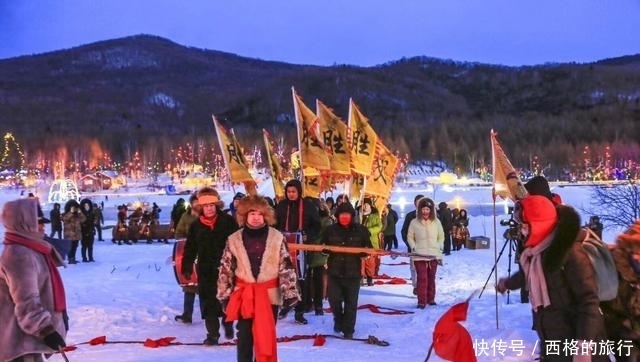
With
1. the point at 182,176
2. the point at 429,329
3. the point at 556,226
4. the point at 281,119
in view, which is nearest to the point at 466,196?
the point at 429,329

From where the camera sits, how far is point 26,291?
4535mm

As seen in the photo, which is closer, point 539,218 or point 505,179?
point 539,218

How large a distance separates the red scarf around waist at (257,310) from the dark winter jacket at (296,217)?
10.5 ft

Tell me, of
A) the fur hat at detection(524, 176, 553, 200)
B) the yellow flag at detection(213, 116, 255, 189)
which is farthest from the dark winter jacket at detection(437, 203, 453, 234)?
the fur hat at detection(524, 176, 553, 200)

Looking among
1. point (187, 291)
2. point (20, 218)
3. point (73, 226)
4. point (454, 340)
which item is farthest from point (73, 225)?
point (454, 340)

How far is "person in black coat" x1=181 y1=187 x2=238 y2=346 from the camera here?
768cm

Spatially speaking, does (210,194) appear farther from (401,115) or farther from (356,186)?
(401,115)

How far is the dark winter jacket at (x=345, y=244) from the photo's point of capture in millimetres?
8352

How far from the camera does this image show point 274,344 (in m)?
6.13

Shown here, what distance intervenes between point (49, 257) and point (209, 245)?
2.94 m

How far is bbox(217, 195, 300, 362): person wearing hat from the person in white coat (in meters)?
4.47

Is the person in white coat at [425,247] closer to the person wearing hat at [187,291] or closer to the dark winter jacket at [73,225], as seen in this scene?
the person wearing hat at [187,291]

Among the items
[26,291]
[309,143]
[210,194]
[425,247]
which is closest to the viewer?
[26,291]

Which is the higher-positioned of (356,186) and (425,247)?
(356,186)
